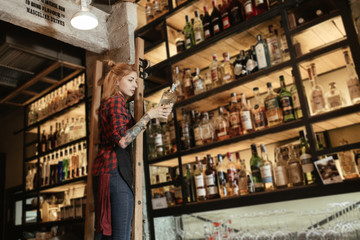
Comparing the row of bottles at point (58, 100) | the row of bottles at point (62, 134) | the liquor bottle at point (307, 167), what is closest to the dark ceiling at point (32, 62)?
the row of bottles at point (58, 100)

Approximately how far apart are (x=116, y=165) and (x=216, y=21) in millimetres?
1484

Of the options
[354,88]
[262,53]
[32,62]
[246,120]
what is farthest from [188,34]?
[32,62]

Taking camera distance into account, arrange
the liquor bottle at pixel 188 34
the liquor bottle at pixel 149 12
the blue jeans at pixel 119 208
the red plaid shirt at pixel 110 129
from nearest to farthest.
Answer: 1. the blue jeans at pixel 119 208
2. the red plaid shirt at pixel 110 129
3. the liquor bottle at pixel 188 34
4. the liquor bottle at pixel 149 12

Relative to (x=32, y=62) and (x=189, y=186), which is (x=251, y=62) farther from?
(x=32, y=62)

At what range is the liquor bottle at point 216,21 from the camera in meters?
2.64

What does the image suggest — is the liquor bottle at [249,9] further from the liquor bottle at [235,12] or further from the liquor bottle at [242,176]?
the liquor bottle at [242,176]

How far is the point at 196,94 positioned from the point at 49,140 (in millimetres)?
2676

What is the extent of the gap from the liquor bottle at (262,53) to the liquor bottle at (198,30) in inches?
21.7

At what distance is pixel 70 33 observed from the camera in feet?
9.49

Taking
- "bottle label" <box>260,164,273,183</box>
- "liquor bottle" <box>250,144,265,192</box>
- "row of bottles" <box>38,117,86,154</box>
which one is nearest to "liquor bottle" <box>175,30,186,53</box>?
"liquor bottle" <box>250,144,265,192</box>

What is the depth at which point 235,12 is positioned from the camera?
8.35 feet

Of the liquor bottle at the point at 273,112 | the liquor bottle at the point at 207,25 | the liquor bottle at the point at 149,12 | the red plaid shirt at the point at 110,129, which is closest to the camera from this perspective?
the red plaid shirt at the point at 110,129

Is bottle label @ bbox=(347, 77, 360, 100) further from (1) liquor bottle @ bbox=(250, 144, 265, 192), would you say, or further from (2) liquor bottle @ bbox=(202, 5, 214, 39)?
(2) liquor bottle @ bbox=(202, 5, 214, 39)

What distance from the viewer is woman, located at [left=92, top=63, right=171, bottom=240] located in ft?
6.28
